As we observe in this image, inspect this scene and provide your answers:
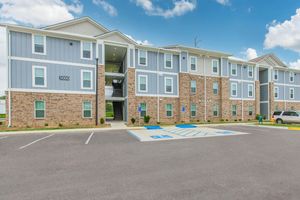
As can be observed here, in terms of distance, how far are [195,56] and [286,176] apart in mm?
21698

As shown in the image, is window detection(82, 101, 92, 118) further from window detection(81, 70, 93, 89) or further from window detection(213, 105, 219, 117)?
window detection(213, 105, 219, 117)

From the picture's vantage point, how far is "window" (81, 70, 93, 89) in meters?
18.9

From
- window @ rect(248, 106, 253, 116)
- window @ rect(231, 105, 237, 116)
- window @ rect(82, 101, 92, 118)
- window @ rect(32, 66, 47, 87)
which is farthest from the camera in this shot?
window @ rect(248, 106, 253, 116)

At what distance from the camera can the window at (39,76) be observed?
16969 millimetres

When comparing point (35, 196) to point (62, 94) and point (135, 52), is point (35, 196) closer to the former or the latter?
point (62, 94)

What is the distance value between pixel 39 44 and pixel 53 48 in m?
1.33

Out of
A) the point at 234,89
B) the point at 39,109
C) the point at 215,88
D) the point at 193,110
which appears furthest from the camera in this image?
the point at 234,89

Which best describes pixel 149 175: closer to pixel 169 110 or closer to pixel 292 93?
pixel 169 110

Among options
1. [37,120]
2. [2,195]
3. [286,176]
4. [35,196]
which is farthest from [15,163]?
[37,120]

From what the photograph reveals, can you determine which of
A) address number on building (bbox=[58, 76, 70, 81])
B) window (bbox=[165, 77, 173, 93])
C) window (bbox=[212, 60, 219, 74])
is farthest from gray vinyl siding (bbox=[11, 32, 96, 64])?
window (bbox=[212, 60, 219, 74])

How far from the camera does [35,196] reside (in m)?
3.54

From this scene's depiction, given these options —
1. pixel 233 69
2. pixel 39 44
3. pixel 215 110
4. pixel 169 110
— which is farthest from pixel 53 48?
pixel 233 69

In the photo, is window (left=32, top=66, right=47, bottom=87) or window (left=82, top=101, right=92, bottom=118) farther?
window (left=82, top=101, right=92, bottom=118)

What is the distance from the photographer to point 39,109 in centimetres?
1711
